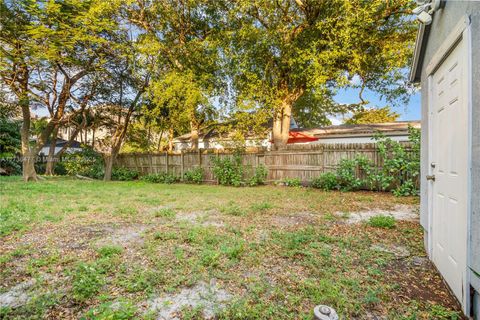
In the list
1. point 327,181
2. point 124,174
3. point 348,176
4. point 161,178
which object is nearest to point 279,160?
point 327,181

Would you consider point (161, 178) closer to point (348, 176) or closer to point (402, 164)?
point (348, 176)

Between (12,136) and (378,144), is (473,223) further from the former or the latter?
(12,136)

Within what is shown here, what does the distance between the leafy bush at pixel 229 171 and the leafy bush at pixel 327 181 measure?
3105 mm

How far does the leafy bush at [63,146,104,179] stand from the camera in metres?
15.0

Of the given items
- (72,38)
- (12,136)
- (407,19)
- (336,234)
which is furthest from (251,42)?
(12,136)

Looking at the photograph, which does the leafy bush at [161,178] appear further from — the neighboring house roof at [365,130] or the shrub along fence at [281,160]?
the neighboring house roof at [365,130]

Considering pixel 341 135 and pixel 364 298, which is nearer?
pixel 364 298

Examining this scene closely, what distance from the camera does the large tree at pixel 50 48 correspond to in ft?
30.5

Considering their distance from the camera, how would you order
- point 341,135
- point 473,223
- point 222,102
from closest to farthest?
point 473,223
point 222,102
point 341,135

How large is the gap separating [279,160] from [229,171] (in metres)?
2.13

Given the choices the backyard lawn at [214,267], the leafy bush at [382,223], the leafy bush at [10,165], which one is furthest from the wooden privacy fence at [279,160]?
the leafy bush at [10,165]

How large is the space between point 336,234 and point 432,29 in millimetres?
2938

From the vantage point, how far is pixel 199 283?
2451 mm

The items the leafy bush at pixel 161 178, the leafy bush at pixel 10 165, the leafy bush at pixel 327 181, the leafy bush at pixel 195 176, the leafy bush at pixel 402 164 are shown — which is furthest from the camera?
the leafy bush at pixel 10 165
